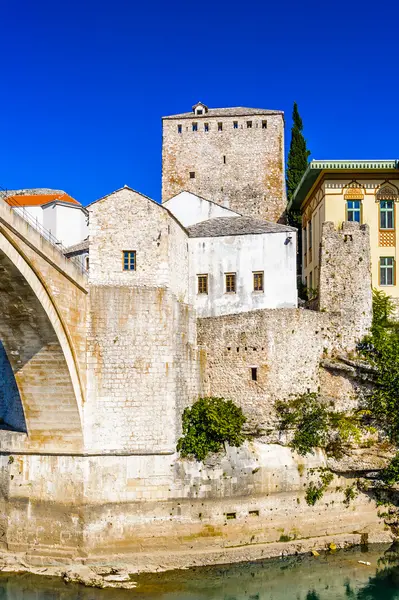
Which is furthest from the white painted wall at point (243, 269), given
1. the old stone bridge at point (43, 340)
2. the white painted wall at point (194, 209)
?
the old stone bridge at point (43, 340)

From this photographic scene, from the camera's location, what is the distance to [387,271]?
87.1 ft

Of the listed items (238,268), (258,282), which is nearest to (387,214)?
(258,282)

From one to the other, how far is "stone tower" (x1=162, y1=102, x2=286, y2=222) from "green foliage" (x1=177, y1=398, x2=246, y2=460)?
1415cm

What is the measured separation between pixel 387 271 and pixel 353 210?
9.25 feet

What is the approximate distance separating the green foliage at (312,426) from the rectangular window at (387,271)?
683 centimetres

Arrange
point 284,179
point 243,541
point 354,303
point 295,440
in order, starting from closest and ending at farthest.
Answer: point 243,541 → point 295,440 → point 354,303 → point 284,179

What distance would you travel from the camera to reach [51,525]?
19.7 meters

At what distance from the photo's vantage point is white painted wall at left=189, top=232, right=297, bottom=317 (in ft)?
77.8

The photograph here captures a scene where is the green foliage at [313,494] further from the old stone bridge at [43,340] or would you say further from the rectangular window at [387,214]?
the rectangular window at [387,214]

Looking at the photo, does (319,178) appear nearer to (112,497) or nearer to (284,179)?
(284,179)

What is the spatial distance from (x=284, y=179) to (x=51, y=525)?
20723mm

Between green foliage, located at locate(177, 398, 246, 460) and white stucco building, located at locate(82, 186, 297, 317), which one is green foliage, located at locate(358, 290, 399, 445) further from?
green foliage, located at locate(177, 398, 246, 460)

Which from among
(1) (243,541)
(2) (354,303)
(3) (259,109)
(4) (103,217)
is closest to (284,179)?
(3) (259,109)

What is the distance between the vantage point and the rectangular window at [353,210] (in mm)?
26531
